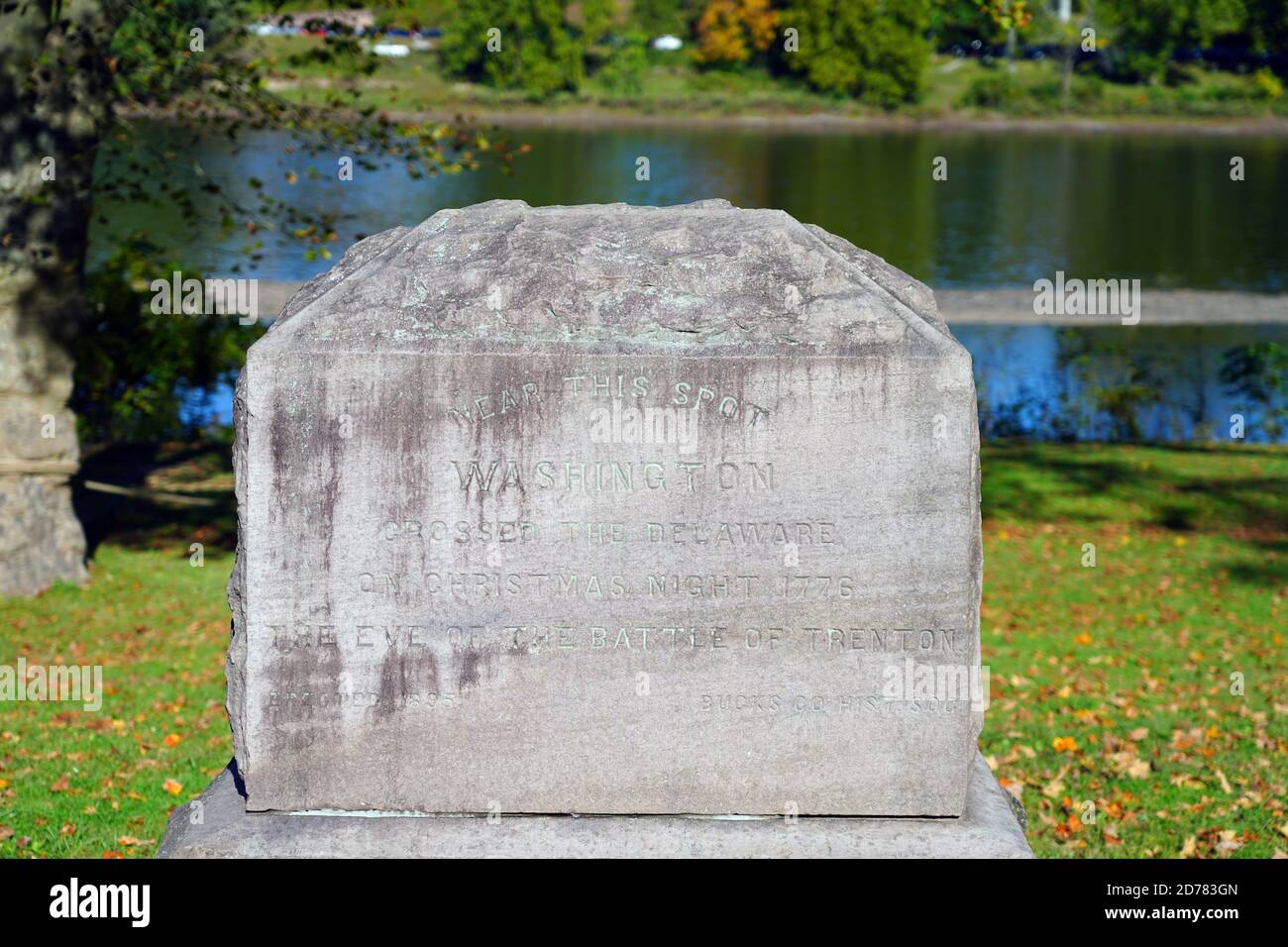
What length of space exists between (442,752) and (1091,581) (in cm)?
752

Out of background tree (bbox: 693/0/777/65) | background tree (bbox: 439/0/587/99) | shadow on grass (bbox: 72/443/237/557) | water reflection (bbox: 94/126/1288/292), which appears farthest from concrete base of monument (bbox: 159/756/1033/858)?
background tree (bbox: 693/0/777/65)

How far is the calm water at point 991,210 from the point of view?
19.9 meters

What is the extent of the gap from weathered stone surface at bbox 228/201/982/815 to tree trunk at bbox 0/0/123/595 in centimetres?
615

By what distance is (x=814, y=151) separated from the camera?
2007 inches

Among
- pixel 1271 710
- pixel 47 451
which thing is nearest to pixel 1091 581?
pixel 1271 710

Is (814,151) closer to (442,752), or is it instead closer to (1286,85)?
(1286,85)

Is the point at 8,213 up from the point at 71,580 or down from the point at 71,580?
up

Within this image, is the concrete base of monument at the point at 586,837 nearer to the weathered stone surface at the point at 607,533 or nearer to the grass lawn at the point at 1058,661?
the weathered stone surface at the point at 607,533

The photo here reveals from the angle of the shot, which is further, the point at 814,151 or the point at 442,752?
the point at 814,151

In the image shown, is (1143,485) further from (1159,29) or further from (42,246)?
(1159,29)

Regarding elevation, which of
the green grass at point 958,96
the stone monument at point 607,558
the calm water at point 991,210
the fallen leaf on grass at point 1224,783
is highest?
the stone monument at point 607,558

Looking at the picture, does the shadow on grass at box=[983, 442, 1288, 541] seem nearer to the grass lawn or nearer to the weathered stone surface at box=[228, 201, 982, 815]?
the grass lawn

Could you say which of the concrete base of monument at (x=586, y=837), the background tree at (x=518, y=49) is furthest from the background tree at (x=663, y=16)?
the concrete base of monument at (x=586, y=837)

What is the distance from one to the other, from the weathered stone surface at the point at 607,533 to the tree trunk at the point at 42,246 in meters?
6.15
